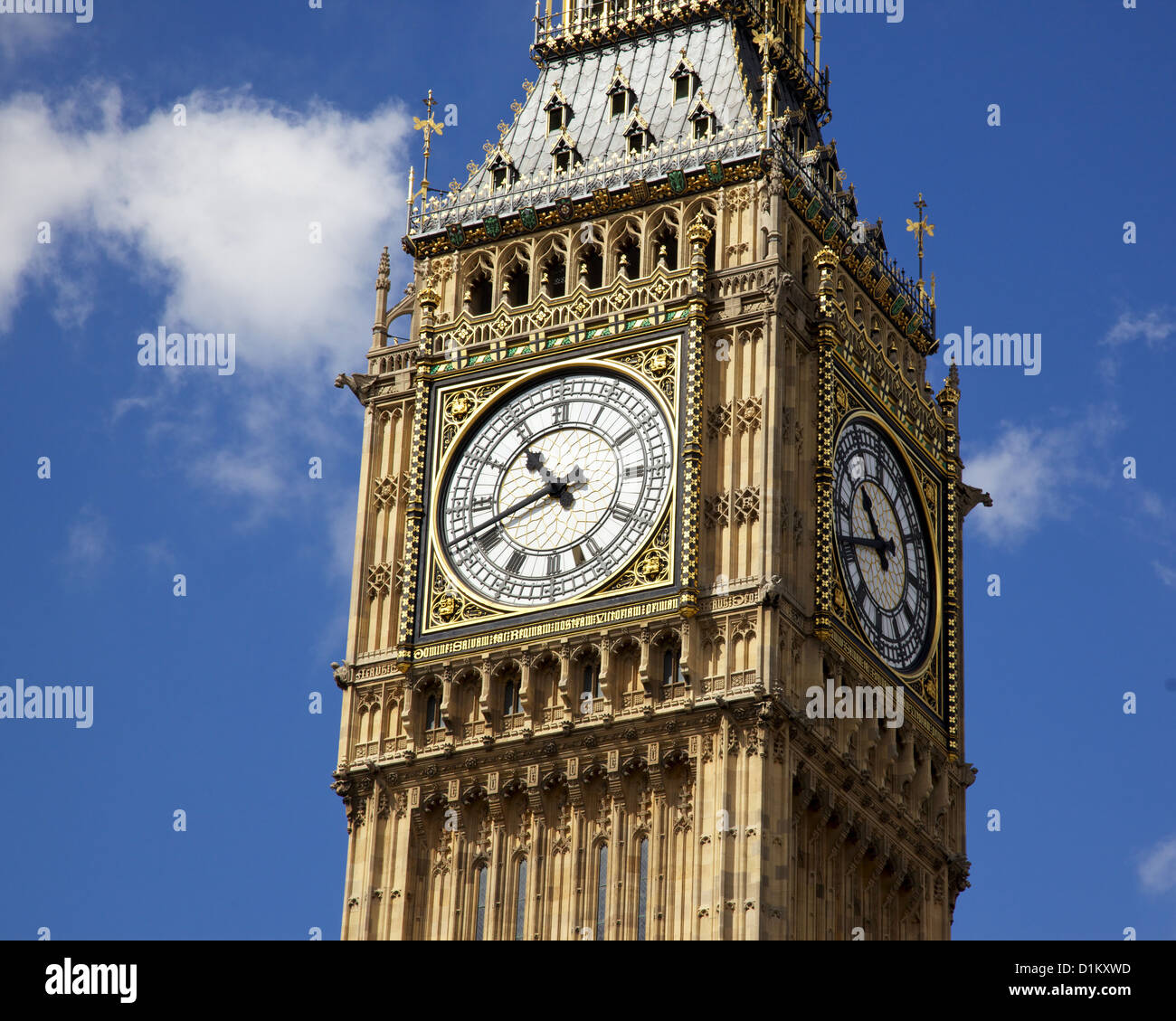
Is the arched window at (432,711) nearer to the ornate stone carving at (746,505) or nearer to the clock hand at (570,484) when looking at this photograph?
the clock hand at (570,484)

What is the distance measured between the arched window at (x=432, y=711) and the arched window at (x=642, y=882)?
5.16 meters

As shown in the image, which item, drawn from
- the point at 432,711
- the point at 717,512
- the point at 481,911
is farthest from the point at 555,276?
the point at 481,911

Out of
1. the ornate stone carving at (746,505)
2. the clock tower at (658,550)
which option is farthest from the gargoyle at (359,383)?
the ornate stone carving at (746,505)

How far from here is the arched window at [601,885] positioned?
71.1m

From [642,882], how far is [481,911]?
336 cm

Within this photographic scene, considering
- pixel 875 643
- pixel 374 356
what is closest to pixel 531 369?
pixel 374 356

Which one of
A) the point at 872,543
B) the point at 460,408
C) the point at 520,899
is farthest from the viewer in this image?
the point at 460,408

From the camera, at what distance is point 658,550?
7344cm

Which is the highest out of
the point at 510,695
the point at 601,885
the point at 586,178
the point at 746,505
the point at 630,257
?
the point at 586,178

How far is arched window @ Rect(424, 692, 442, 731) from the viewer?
244ft

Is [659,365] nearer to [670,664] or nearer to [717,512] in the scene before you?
[717,512]
